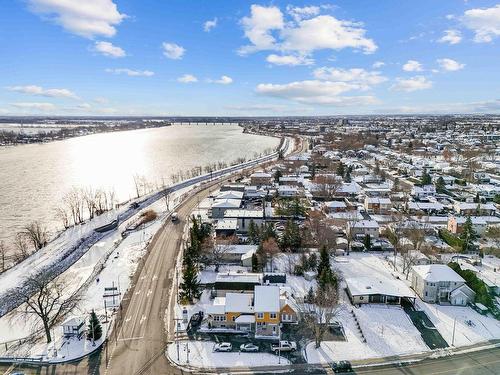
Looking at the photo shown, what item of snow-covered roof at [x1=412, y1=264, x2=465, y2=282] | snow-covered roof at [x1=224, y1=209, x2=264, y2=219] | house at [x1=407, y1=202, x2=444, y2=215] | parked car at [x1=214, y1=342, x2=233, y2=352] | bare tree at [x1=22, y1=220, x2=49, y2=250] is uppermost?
snow-covered roof at [x1=224, y1=209, x2=264, y2=219]

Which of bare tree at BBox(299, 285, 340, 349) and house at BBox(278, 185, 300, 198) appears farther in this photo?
house at BBox(278, 185, 300, 198)

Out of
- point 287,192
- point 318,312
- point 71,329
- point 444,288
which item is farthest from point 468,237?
point 71,329

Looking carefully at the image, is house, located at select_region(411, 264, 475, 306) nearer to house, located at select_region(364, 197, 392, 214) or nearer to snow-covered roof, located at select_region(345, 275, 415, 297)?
snow-covered roof, located at select_region(345, 275, 415, 297)

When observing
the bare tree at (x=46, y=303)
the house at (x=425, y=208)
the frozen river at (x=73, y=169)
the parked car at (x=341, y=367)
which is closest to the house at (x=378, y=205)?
the house at (x=425, y=208)

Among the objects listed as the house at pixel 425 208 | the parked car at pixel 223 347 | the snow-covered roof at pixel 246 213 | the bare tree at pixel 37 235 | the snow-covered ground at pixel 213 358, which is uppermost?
the snow-covered roof at pixel 246 213

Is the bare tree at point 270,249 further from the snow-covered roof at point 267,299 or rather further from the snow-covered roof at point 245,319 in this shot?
the snow-covered roof at point 245,319

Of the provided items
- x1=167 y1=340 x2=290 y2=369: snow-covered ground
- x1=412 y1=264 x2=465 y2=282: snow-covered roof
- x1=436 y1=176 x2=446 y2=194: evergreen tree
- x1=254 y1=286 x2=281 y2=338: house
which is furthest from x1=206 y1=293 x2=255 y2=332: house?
x1=436 y1=176 x2=446 y2=194: evergreen tree
